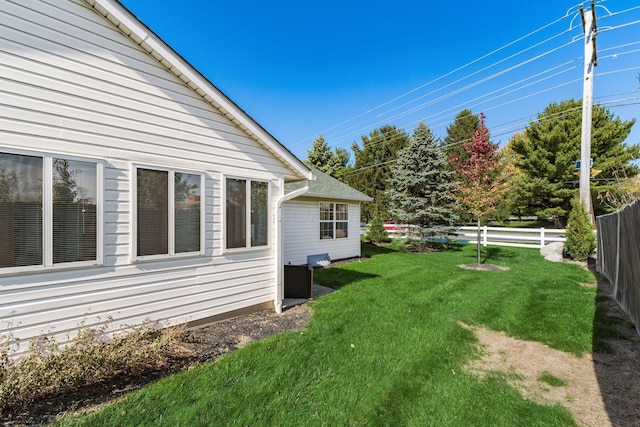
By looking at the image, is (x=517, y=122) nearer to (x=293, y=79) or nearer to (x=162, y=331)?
(x=293, y=79)

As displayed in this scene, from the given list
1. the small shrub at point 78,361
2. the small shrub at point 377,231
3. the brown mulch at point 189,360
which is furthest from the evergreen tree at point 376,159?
the small shrub at point 78,361

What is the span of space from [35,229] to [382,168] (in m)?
32.8

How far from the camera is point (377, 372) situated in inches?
141

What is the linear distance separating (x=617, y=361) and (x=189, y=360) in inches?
223

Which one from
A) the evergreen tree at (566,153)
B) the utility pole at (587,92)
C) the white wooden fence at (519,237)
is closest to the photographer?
the utility pole at (587,92)

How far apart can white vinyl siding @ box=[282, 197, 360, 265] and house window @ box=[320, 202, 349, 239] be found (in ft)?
0.59

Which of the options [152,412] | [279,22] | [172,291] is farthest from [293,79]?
[152,412]

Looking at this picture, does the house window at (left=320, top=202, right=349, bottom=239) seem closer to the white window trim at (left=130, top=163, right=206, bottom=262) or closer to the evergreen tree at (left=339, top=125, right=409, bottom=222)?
the white window trim at (left=130, top=163, right=206, bottom=262)

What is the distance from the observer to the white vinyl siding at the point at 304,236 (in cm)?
1065

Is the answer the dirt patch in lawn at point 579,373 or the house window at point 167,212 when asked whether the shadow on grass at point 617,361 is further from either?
the house window at point 167,212

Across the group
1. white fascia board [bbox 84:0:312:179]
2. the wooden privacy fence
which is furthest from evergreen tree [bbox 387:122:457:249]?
white fascia board [bbox 84:0:312:179]

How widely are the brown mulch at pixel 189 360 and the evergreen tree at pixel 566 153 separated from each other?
25397 mm

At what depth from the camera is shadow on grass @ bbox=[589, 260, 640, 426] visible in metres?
2.96

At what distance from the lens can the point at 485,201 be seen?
1027 centimetres
